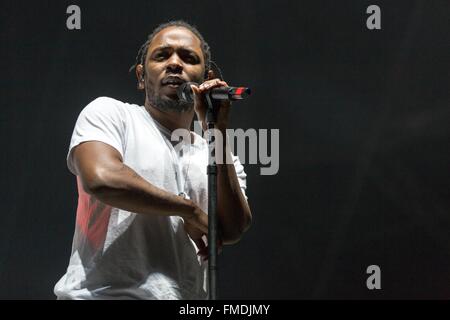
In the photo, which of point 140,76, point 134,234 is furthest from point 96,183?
point 140,76

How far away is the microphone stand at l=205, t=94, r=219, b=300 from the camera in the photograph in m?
1.77

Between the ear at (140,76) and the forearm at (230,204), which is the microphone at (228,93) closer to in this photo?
the forearm at (230,204)

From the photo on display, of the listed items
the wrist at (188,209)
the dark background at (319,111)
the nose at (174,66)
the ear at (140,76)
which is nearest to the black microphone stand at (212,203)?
the wrist at (188,209)

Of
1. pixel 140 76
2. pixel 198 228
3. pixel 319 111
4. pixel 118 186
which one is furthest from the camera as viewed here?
pixel 319 111

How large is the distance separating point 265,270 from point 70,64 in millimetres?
1192

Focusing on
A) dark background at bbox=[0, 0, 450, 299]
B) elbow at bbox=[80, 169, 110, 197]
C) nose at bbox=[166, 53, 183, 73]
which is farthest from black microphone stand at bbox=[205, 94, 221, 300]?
dark background at bbox=[0, 0, 450, 299]

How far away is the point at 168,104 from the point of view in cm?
227

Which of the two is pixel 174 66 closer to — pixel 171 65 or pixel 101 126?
pixel 171 65

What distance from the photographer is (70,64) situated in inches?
123

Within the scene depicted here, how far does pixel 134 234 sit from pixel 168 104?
0.44 metres

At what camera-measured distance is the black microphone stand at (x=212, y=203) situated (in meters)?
1.77

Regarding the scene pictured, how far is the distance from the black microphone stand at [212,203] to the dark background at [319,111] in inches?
51.5
